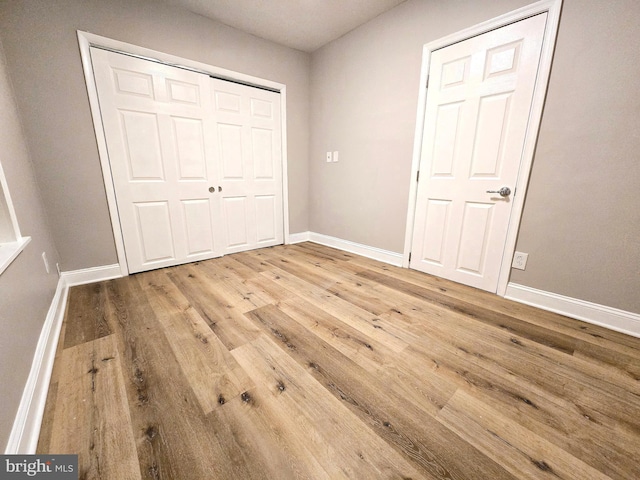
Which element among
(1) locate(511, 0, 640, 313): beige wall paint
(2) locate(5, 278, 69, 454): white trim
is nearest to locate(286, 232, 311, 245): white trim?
(2) locate(5, 278, 69, 454): white trim

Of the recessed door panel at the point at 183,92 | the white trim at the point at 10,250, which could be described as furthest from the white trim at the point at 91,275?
the recessed door panel at the point at 183,92

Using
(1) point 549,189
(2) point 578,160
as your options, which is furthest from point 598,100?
(1) point 549,189

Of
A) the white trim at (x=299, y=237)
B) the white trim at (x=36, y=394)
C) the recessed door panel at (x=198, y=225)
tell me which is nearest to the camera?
the white trim at (x=36, y=394)

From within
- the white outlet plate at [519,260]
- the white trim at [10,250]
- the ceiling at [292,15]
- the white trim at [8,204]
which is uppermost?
the ceiling at [292,15]

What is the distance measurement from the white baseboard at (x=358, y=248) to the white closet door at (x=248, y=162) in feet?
2.27

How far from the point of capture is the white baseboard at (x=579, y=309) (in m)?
1.64

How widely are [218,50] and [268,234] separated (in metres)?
2.23

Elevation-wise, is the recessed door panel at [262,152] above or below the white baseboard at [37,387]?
above

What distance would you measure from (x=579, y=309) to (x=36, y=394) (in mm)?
3215

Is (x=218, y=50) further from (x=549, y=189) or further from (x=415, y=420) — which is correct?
(x=415, y=420)

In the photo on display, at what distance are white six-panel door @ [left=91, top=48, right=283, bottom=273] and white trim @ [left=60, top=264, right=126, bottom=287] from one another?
0.13 m

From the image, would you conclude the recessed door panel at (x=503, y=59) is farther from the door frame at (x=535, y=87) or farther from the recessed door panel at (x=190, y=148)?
the recessed door panel at (x=190, y=148)

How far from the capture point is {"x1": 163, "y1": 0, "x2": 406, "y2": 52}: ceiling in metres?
2.37

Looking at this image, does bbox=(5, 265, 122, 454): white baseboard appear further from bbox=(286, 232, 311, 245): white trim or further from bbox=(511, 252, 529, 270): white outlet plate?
bbox=(511, 252, 529, 270): white outlet plate
